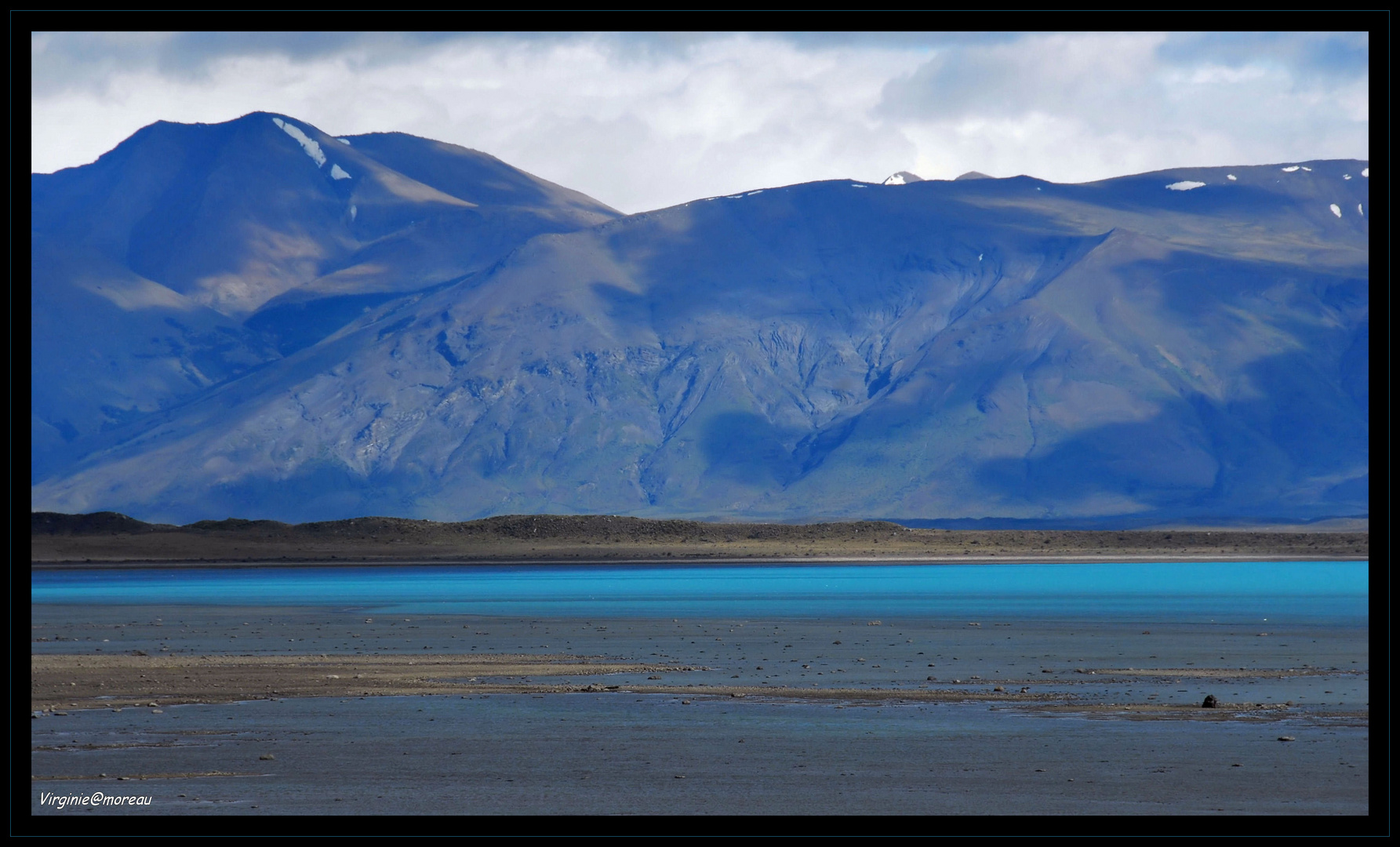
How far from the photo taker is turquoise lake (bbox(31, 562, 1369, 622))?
48406 millimetres

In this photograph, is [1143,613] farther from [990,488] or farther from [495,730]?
[990,488]

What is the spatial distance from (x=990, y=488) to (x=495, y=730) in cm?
17907

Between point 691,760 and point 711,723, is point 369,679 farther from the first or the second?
point 691,760

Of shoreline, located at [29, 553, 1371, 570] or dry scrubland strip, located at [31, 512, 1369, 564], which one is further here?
dry scrubland strip, located at [31, 512, 1369, 564]

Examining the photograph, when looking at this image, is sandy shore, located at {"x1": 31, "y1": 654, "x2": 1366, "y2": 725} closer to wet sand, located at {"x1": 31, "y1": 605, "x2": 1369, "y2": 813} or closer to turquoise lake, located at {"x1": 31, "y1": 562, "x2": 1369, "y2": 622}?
wet sand, located at {"x1": 31, "y1": 605, "x2": 1369, "y2": 813}

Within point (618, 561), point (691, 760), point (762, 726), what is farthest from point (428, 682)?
point (618, 561)

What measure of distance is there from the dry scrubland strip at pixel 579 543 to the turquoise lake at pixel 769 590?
9731 millimetres

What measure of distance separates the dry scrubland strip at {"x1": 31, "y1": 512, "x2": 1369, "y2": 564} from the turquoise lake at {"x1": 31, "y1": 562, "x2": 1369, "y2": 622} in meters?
9.73

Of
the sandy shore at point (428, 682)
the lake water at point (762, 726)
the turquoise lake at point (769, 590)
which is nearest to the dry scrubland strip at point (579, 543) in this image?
the turquoise lake at point (769, 590)

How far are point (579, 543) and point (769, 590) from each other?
49.8 metres

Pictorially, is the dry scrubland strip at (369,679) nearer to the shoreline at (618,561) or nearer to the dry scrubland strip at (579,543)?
the shoreline at (618,561)

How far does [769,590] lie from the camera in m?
64.1

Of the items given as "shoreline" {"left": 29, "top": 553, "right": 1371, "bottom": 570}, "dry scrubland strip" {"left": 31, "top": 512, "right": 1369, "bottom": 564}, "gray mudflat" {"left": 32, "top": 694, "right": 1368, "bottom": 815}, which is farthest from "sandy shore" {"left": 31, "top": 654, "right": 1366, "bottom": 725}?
"dry scrubland strip" {"left": 31, "top": 512, "right": 1369, "bottom": 564}
